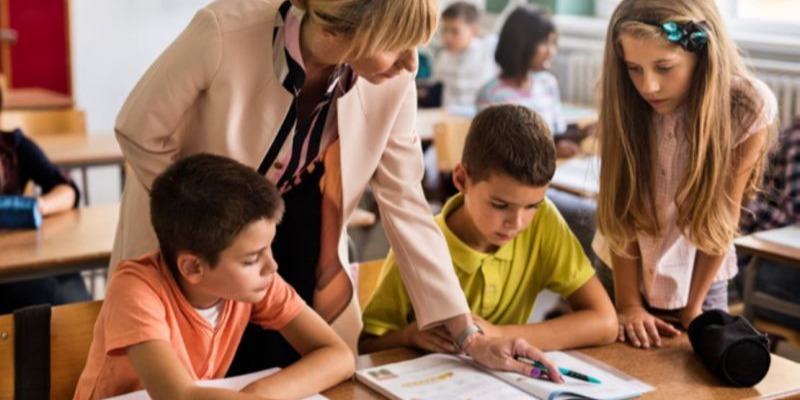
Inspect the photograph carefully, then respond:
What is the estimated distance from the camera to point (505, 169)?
2.03 meters

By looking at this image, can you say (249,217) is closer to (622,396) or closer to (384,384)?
(384,384)

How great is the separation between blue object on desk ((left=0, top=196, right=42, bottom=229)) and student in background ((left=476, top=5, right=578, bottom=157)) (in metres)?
2.53

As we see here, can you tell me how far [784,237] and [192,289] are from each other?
1854 millimetres

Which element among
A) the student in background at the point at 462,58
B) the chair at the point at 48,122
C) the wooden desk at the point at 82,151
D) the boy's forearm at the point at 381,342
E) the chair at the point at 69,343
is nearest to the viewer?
the chair at the point at 69,343

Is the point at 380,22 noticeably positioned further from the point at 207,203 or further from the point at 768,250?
the point at 768,250

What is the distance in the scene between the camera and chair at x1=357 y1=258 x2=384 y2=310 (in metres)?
2.35

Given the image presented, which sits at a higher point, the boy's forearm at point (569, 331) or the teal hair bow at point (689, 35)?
the teal hair bow at point (689, 35)

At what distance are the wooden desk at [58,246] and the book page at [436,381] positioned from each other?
1.19 metres

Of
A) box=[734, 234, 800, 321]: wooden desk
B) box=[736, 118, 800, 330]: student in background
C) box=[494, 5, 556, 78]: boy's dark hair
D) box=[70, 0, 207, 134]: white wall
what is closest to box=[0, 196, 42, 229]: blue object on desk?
box=[734, 234, 800, 321]: wooden desk

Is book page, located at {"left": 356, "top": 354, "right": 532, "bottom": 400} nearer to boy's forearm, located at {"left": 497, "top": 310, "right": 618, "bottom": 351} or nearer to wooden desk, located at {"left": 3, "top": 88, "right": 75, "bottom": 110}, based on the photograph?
boy's forearm, located at {"left": 497, "top": 310, "right": 618, "bottom": 351}

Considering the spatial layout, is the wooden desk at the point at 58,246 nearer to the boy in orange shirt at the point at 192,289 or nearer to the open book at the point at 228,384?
the boy in orange shirt at the point at 192,289

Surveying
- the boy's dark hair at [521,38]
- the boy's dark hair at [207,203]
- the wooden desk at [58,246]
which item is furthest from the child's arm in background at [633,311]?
the boy's dark hair at [521,38]

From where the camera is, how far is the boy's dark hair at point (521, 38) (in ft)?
17.0

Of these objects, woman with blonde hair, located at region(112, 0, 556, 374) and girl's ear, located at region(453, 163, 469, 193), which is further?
girl's ear, located at region(453, 163, 469, 193)
